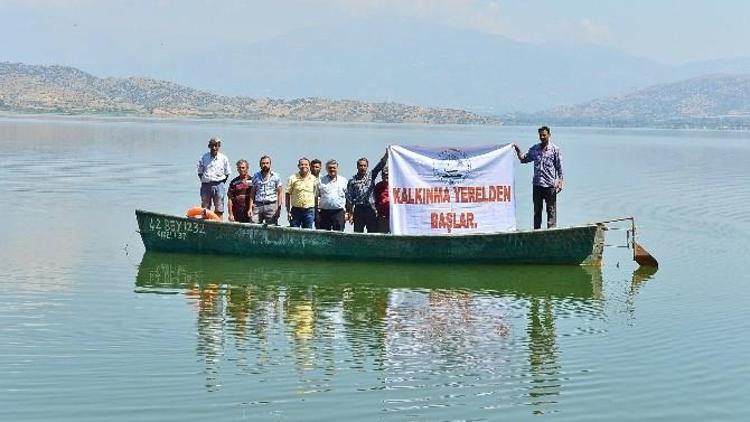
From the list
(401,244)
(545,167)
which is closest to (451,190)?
(401,244)

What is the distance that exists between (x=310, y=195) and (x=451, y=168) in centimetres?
246

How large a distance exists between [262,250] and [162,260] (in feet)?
5.64

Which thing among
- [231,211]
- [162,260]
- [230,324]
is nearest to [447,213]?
[231,211]

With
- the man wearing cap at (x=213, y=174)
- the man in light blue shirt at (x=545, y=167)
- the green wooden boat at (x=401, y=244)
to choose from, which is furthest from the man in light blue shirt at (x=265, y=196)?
the man in light blue shirt at (x=545, y=167)

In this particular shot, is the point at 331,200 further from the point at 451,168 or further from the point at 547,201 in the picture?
the point at 547,201

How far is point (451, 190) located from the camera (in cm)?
2020

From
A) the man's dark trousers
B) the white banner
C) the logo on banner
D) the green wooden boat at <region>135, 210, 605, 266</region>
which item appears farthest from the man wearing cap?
the man's dark trousers

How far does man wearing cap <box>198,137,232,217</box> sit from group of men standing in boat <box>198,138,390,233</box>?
0.02 meters

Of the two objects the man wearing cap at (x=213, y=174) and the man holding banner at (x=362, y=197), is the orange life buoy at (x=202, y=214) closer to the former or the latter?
the man wearing cap at (x=213, y=174)

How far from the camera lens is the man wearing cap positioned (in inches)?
816

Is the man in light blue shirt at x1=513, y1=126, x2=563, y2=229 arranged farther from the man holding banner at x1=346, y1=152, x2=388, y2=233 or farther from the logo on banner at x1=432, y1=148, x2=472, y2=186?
the man holding banner at x1=346, y1=152, x2=388, y2=233

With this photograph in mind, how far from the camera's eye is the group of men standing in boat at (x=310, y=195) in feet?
64.6

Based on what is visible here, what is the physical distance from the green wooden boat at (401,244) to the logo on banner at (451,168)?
1.02 metres

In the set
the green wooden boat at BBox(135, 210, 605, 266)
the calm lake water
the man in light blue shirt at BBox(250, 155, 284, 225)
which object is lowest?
the calm lake water
